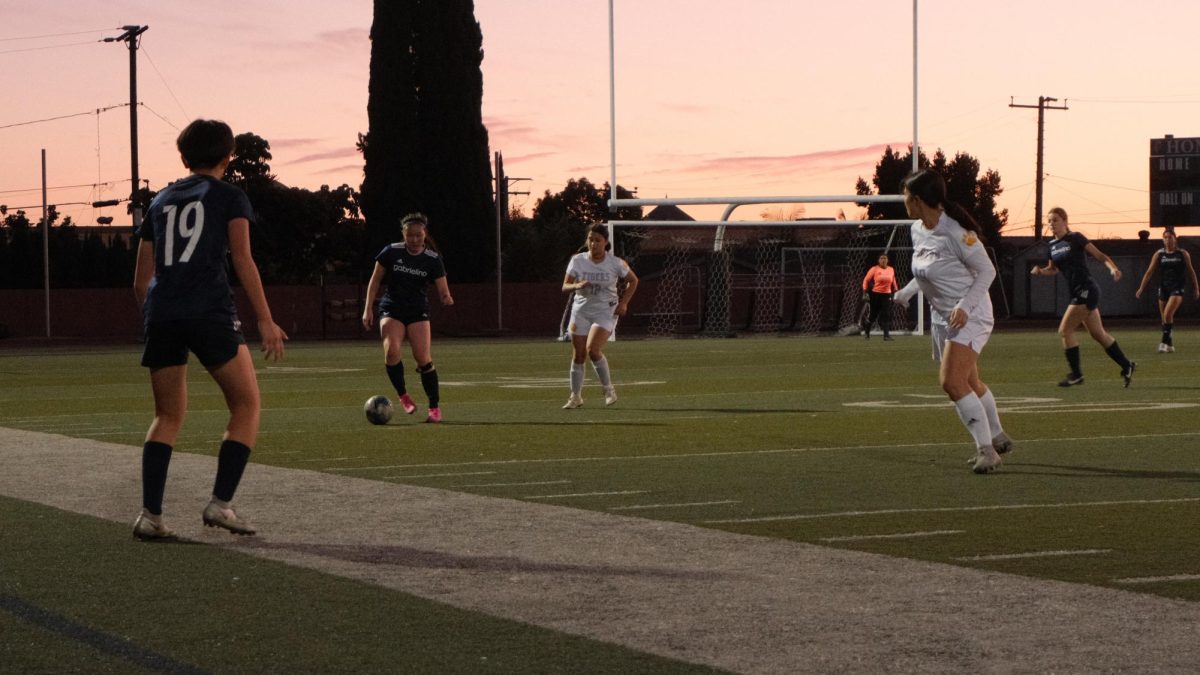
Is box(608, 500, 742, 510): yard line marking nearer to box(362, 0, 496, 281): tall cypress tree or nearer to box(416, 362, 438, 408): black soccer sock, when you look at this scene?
box(416, 362, 438, 408): black soccer sock

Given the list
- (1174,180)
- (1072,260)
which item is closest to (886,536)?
(1072,260)

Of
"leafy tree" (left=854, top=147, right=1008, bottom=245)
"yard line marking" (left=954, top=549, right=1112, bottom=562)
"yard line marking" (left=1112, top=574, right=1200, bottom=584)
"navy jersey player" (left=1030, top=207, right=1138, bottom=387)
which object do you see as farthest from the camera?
"leafy tree" (left=854, top=147, right=1008, bottom=245)

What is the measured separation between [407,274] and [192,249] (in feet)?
27.7

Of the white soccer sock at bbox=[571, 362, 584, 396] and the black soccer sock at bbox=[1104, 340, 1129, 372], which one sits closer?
the white soccer sock at bbox=[571, 362, 584, 396]

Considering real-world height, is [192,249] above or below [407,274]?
above

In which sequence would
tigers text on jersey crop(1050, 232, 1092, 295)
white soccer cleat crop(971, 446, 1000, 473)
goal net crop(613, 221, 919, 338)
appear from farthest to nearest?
goal net crop(613, 221, 919, 338)
tigers text on jersey crop(1050, 232, 1092, 295)
white soccer cleat crop(971, 446, 1000, 473)

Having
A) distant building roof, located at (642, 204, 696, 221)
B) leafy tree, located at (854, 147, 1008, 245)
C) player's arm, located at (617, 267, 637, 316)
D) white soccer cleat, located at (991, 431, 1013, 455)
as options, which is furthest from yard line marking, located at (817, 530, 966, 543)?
distant building roof, located at (642, 204, 696, 221)

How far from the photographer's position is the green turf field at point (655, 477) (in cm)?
613

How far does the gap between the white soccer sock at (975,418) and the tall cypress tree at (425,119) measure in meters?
46.3

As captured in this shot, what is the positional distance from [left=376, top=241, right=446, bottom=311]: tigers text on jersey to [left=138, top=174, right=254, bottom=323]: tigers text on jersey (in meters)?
8.28

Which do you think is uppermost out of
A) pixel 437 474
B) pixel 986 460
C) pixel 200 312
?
pixel 200 312

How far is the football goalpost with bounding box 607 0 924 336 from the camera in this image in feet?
146

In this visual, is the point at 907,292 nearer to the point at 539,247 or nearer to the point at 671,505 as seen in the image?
the point at 671,505

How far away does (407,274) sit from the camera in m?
16.7
